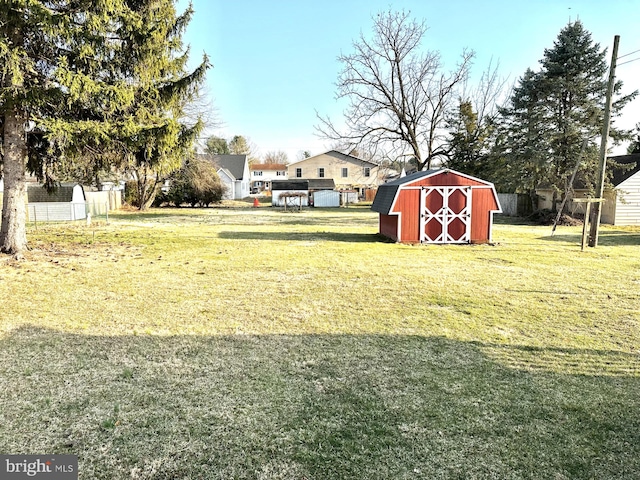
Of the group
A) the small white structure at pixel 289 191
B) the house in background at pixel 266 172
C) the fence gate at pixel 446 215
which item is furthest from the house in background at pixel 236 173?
the fence gate at pixel 446 215

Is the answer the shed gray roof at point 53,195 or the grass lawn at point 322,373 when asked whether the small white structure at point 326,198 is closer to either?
the shed gray roof at point 53,195

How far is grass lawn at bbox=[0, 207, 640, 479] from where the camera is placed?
2775mm

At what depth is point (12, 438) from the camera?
289cm

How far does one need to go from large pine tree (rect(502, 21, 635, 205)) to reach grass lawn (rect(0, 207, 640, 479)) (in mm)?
16178

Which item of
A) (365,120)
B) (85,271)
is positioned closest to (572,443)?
(85,271)

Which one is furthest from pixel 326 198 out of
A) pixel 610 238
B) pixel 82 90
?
pixel 82 90

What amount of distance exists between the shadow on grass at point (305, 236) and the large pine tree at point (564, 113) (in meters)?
12.4

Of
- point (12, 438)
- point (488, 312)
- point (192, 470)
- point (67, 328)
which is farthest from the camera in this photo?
point (488, 312)

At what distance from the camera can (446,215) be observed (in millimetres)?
14156

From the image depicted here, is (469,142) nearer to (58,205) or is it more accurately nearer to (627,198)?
(627,198)

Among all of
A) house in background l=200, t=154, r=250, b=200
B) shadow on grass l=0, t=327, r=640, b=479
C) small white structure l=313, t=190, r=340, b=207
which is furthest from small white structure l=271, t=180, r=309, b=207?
shadow on grass l=0, t=327, r=640, b=479

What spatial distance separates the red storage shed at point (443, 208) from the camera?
1387cm

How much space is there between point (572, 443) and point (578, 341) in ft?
7.97

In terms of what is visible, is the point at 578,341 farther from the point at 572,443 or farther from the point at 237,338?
the point at 237,338
